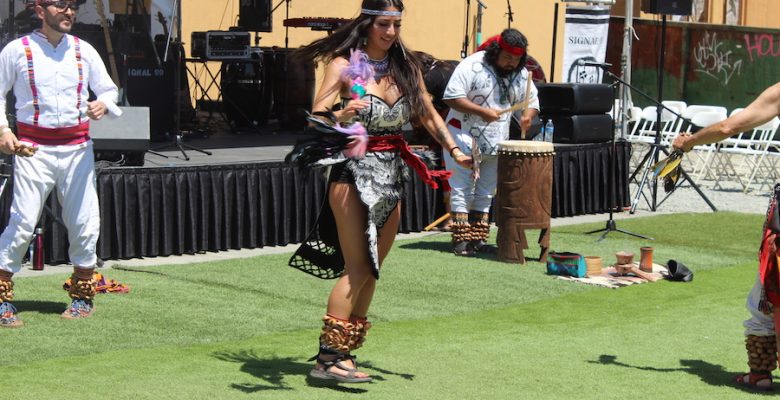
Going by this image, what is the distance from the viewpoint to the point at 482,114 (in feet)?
30.7

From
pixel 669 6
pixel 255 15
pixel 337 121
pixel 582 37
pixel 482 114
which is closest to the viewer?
pixel 337 121

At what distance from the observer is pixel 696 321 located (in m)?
7.65

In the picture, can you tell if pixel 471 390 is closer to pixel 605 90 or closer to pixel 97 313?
pixel 97 313

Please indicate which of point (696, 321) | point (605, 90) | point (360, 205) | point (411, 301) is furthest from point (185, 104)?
point (360, 205)

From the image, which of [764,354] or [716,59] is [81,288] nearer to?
[764,354]

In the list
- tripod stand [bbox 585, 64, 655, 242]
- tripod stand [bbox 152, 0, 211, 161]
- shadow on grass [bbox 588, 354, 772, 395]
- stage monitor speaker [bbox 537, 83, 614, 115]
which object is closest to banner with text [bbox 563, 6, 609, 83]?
stage monitor speaker [bbox 537, 83, 614, 115]

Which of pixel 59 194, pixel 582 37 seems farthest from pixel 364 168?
pixel 582 37

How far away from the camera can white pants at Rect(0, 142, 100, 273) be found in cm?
690

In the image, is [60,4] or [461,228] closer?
[60,4]

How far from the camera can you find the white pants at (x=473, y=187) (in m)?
9.98

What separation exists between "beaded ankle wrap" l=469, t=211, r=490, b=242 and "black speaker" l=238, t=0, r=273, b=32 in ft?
28.3

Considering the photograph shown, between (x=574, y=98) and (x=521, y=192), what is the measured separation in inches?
164

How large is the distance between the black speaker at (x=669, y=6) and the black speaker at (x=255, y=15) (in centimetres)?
592

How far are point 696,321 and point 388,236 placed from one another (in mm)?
2625
